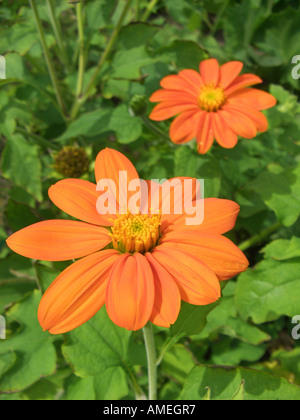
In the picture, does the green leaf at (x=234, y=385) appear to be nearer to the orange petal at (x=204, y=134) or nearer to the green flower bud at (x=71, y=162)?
the orange petal at (x=204, y=134)

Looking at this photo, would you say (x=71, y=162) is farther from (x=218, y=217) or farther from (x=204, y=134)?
(x=218, y=217)

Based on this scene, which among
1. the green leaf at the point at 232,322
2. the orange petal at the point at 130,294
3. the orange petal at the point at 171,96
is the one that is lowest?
the green leaf at the point at 232,322

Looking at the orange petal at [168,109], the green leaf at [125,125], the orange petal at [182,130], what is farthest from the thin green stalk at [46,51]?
the orange petal at [182,130]

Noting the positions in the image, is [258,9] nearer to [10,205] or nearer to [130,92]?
[130,92]

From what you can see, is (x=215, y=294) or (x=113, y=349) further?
(x=113, y=349)
